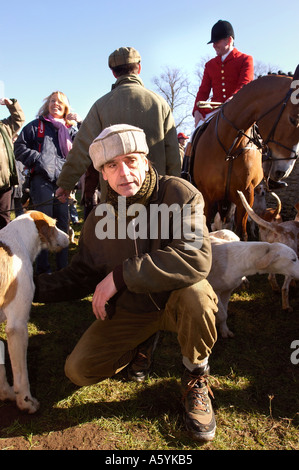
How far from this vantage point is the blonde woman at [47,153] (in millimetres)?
4539

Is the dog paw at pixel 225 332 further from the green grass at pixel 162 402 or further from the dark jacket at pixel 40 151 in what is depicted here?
the dark jacket at pixel 40 151

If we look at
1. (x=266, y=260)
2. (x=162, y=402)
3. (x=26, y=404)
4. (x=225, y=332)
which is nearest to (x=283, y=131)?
(x=266, y=260)

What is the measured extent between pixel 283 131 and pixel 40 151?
3.22m

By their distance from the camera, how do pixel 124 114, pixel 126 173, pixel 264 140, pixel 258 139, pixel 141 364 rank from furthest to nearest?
pixel 258 139 < pixel 264 140 < pixel 124 114 < pixel 141 364 < pixel 126 173

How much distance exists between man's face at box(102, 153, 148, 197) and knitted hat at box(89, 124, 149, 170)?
0.04 meters

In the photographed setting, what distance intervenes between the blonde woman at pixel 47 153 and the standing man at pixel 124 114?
1025mm

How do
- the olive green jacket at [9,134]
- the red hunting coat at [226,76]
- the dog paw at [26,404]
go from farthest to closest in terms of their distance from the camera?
1. the red hunting coat at [226,76]
2. the olive green jacket at [9,134]
3. the dog paw at [26,404]

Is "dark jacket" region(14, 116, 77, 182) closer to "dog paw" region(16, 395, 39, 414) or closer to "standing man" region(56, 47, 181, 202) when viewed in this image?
"standing man" region(56, 47, 181, 202)

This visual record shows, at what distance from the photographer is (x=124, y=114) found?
3.47m

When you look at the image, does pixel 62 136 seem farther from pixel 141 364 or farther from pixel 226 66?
pixel 141 364

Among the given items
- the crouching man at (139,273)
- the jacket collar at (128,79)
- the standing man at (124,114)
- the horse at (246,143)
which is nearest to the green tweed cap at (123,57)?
the standing man at (124,114)

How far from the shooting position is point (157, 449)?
7.36 ft

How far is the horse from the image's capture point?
4.10 m
